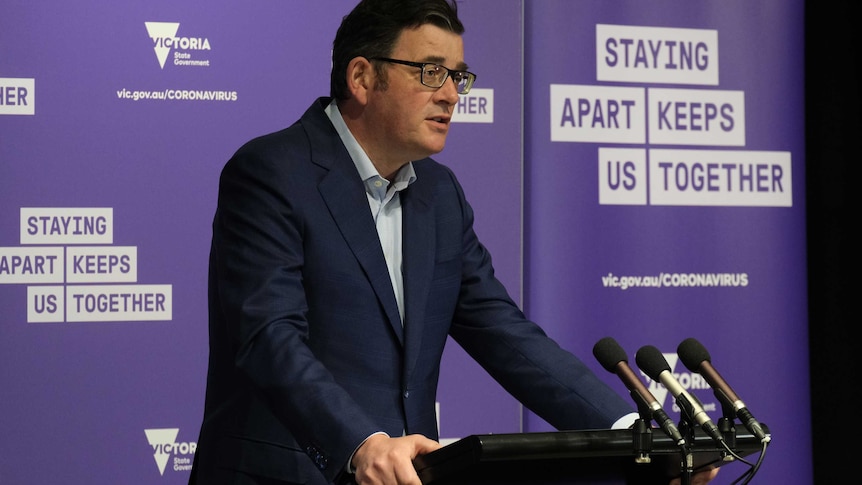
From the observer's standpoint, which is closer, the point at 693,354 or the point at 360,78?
the point at 693,354

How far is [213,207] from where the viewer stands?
464 centimetres

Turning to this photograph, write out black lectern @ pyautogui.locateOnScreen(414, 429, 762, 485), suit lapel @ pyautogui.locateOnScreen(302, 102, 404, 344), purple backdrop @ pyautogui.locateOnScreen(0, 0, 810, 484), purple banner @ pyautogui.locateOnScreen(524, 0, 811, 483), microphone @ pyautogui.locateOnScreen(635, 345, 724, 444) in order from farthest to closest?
1. purple banner @ pyautogui.locateOnScreen(524, 0, 811, 483)
2. purple backdrop @ pyautogui.locateOnScreen(0, 0, 810, 484)
3. suit lapel @ pyautogui.locateOnScreen(302, 102, 404, 344)
4. microphone @ pyautogui.locateOnScreen(635, 345, 724, 444)
5. black lectern @ pyautogui.locateOnScreen(414, 429, 762, 485)

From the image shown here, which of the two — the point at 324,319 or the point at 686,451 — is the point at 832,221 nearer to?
the point at 324,319

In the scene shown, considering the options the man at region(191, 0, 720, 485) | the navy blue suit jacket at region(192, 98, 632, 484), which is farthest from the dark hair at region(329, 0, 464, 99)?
the navy blue suit jacket at region(192, 98, 632, 484)

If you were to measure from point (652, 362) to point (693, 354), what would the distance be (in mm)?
128

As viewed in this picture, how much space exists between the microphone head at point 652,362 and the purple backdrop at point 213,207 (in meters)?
2.62

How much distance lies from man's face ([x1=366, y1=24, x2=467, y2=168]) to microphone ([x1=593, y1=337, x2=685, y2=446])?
948mm

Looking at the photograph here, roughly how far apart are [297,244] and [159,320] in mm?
1968

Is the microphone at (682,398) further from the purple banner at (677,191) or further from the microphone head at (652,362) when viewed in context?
the purple banner at (677,191)

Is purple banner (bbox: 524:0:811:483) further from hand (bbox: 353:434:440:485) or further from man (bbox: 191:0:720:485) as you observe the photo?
hand (bbox: 353:434:440:485)

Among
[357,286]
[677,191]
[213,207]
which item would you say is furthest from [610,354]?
[677,191]

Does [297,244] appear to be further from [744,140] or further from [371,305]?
[744,140]

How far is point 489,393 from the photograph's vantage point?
16.0 feet

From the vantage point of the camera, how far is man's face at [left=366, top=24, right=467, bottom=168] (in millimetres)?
2982
